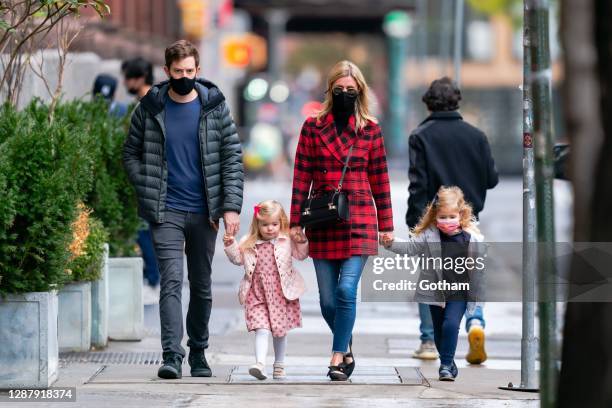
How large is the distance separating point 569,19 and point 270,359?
5.60 meters

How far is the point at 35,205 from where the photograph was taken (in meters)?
8.33

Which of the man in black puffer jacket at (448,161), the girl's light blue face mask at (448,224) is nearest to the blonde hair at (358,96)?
the girl's light blue face mask at (448,224)

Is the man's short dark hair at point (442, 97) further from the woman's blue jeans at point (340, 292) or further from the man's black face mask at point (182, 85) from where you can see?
the man's black face mask at point (182, 85)

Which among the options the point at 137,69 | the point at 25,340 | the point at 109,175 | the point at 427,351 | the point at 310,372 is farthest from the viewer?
the point at 137,69

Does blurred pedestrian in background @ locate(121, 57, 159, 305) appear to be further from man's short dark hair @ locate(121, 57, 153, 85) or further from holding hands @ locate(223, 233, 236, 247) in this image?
holding hands @ locate(223, 233, 236, 247)

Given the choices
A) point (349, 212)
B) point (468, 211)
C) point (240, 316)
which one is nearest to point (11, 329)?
point (349, 212)

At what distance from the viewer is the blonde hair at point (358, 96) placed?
9.17 metres

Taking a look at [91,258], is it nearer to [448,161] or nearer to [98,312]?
[98,312]

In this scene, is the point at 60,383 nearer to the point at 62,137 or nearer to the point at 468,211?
the point at 62,137

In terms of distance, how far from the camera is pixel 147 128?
9203 mm

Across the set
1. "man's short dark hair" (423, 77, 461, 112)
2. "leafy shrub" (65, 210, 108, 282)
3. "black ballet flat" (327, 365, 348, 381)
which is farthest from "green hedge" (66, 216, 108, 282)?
"man's short dark hair" (423, 77, 461, 112)

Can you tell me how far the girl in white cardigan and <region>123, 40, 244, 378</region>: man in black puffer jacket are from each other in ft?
3.74

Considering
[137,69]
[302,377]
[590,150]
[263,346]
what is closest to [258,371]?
[263,346]

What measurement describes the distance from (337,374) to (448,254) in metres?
1.05
